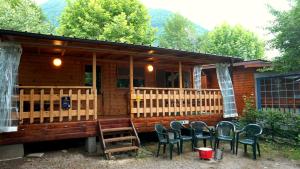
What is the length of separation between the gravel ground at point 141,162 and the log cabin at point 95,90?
1.47 feet

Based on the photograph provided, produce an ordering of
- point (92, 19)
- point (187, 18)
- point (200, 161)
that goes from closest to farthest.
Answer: point (200, 161) → point (92, 19) → point (187, 18)

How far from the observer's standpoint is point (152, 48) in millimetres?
7547

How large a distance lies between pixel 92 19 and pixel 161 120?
17662mm

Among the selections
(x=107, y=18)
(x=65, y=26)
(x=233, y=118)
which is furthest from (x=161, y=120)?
(x=65, y=26)

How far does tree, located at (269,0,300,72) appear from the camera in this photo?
24.3 feet

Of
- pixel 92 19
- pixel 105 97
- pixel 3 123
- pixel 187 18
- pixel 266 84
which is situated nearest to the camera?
pixel 3 123

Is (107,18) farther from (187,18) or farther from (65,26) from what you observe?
(187,18)

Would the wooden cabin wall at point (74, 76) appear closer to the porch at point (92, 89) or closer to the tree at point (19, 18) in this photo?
the porch at point (92, 89)

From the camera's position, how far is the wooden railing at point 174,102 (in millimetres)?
7621

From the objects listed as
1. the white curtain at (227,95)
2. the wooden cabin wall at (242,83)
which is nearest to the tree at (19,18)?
the white curtain at (227,95)

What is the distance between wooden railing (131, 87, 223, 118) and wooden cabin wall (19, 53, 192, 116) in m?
1.10

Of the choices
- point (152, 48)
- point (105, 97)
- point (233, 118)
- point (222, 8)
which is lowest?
point (233, 118)

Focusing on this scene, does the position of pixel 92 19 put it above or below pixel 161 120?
above

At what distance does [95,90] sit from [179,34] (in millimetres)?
28914
